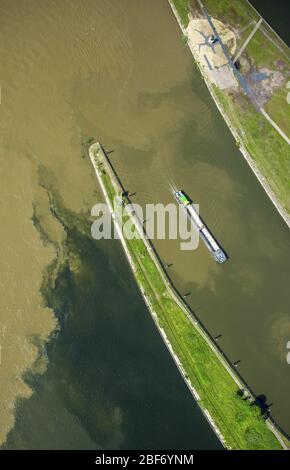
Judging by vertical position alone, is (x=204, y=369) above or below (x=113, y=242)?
below

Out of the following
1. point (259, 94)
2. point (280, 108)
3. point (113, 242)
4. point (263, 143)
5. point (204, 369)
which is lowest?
point (204, 369)

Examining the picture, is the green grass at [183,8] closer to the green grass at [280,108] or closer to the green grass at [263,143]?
the green grass at [263,143]

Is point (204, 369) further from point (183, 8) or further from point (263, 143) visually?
point (183, 8)

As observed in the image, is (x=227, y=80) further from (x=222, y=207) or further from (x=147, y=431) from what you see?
(x=147, y=431)

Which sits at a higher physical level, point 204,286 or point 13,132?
point 13,132

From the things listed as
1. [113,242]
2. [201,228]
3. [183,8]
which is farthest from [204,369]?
[183,8]
